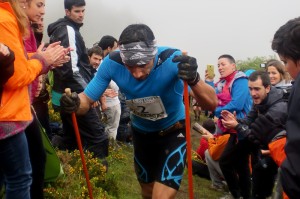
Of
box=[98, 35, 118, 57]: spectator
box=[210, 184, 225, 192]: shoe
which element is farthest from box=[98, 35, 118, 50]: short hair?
box=[210, 184, 225, 192]: shoe

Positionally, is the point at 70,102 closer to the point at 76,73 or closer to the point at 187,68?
the point at 187,68

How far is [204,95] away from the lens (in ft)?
12.6

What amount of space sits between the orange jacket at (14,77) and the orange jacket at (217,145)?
150 inches

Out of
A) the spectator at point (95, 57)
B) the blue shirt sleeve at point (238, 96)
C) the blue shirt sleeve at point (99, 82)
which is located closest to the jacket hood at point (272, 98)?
the blue shirt sleeve at point (238, 96)

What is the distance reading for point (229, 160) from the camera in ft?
20.4

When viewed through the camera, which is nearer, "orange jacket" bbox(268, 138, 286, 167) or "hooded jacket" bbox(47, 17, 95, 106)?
A: "orange jacket" bbox(268, 138, 286, 167)

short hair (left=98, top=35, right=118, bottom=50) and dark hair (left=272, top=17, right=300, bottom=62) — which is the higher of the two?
dark hair (left=272, top=17, right=300, bottom=62)

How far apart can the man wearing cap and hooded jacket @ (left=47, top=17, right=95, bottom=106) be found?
1270 mm

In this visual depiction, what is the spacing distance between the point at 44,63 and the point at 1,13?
0.60 meters

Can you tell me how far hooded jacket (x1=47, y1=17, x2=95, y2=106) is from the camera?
18.2 ft

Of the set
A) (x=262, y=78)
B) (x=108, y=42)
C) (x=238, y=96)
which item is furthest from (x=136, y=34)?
(x=108, y=42)

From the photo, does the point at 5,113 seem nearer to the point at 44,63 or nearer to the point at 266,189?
the point at 44,63

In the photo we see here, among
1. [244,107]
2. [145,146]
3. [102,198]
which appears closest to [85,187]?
[102,198]

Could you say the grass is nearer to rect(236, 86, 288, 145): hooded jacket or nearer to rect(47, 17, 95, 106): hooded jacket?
rect(47, 17, 95, 106): hooded jacket
